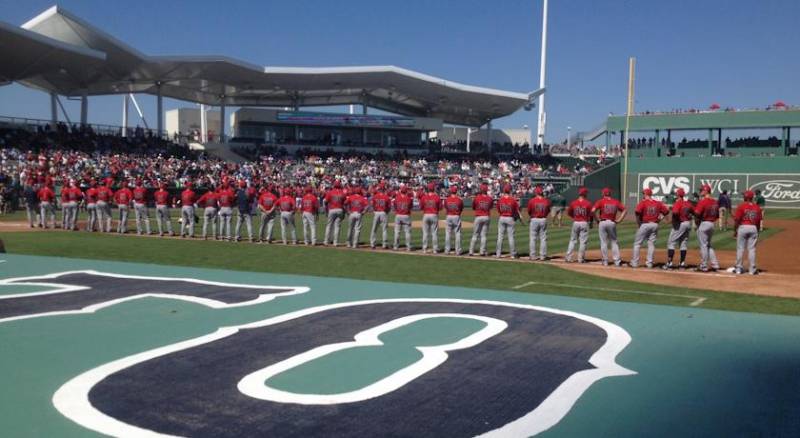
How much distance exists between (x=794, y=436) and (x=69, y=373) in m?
5.42

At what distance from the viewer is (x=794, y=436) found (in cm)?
433

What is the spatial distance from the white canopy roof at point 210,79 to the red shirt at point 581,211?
3219cm

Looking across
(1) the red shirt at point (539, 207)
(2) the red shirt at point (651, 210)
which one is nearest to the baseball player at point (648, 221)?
(2) the red shirt at point (651, 210)

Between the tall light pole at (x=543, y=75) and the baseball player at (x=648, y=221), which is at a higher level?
the tall light pole at (x=543, y=75)

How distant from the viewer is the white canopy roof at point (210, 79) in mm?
40500

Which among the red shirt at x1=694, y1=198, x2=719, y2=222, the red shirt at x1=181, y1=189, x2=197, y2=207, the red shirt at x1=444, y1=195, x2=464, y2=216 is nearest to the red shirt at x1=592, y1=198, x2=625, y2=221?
the red shirt at x1=694, y1=198, x2=719, y2=222

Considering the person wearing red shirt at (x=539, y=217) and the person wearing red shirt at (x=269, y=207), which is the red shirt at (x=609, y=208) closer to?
the person wearing red shirt at (x=539, y=217)

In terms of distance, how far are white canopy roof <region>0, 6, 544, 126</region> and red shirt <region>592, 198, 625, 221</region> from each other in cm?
3279

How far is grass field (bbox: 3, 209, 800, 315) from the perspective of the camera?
10.7m

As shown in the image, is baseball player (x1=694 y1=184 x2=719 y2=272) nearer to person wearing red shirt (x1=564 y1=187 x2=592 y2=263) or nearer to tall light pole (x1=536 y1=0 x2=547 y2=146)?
person wearing red shirt (x1=564 y1=187 x2=592 y2=263)

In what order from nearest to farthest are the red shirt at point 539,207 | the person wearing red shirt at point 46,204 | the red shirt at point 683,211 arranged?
1. the red shirt at point 683,211
2. the red shirt at point 539,207
3. the person wearing red shirt at point 46,204

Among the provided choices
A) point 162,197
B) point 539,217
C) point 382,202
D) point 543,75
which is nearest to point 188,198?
point 162,197

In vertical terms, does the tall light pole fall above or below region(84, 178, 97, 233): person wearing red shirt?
above

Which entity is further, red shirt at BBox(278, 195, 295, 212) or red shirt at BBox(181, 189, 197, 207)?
red shirt at BBox(181, 189, 197, 207)
